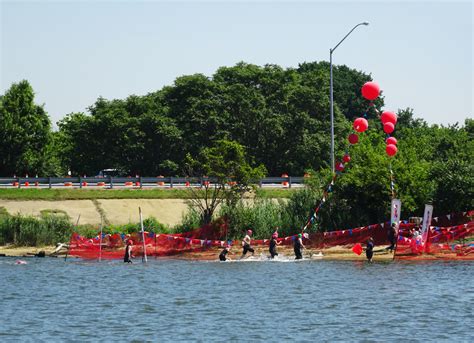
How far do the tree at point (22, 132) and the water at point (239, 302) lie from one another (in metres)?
43.2

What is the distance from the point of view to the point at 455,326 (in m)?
30.1

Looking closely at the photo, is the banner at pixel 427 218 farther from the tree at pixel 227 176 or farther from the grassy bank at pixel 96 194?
the grassy bank at pixel 96 194

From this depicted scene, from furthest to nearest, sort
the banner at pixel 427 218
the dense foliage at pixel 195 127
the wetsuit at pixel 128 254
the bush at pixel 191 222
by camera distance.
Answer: the dense foliage at pixel 195 127 < the bush at pixel 191 222 < the wetsuit at pixel 128 254 < the banner at pixel 427 218

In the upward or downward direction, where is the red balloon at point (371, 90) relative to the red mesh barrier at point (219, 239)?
upward

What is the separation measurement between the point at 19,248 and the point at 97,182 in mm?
19150

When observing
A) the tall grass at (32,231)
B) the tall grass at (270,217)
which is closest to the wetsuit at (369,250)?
the tall grass at (270,217)

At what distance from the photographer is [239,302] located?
121 feet

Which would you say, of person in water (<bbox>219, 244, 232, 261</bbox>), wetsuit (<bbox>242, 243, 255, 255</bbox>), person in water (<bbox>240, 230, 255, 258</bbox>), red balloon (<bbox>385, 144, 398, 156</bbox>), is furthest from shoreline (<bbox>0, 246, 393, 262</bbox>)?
red balloon (<bbox>385, 144, 398, 156</bbox>)

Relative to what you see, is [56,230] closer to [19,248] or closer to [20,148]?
[19,248]

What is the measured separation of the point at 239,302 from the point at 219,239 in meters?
19.8

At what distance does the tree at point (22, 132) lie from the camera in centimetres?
9331

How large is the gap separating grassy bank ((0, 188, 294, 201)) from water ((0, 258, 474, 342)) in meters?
20.3

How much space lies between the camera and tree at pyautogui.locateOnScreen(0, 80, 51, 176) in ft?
306

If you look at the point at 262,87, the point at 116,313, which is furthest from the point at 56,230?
the point at 262,87
